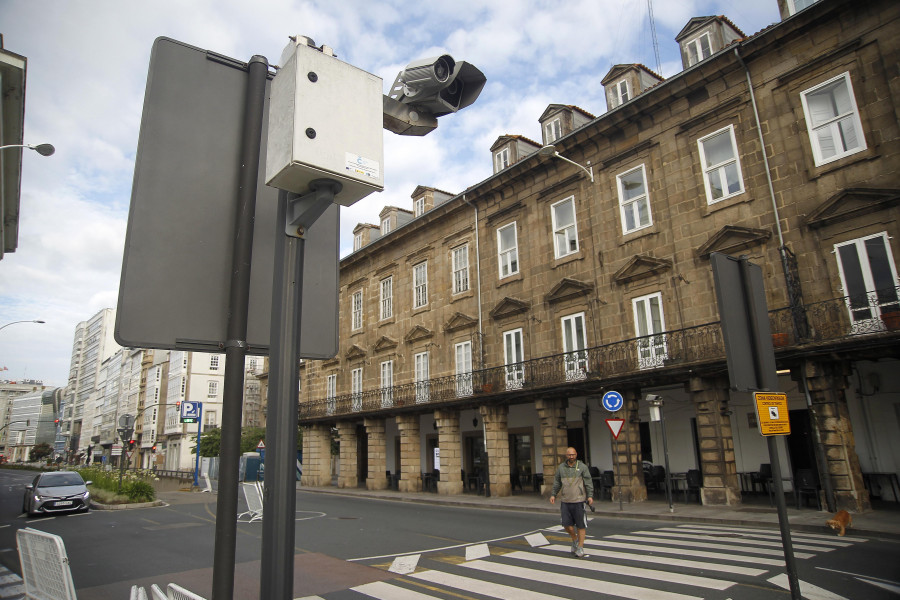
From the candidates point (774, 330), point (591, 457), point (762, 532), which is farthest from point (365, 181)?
point (591, 457)

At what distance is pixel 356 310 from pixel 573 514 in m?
27.3

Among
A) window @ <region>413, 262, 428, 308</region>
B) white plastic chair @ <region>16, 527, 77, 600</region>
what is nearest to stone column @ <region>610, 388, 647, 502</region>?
window @ <region>413, 262, 428, 308</region>

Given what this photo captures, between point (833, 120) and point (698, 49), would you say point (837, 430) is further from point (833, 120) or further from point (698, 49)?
point (698, 49)

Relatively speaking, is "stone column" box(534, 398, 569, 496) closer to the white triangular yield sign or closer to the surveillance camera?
the white triangular yield sign

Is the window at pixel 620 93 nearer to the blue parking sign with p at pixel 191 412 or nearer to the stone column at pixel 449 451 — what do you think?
the stone column at pixel 449 451

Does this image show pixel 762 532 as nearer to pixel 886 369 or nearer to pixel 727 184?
pixel 886 369

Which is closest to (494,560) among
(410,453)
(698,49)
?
(698,49)

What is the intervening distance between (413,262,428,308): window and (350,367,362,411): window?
6.76m

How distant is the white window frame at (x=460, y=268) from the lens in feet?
91.7

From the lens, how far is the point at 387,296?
33.6 m

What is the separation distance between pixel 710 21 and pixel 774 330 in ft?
36.8

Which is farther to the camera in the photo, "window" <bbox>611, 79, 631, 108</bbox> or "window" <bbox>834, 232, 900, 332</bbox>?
"window" <bbox>611, 79, 631, 108</bbox>

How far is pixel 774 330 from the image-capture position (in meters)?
16.2

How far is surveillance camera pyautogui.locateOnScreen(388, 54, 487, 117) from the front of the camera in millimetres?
2693
